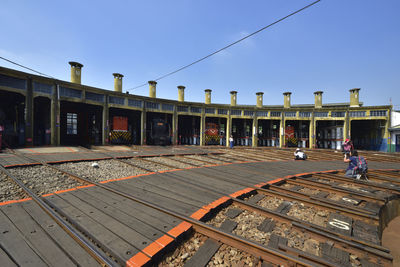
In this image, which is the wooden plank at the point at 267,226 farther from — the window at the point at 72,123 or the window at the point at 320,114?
the window at the point at 320,114

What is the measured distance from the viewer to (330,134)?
2489cm

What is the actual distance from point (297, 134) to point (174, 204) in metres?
27.6

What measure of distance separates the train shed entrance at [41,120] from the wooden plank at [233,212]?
17629 mm

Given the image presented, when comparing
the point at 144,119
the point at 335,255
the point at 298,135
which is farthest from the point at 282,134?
the point at 335,255

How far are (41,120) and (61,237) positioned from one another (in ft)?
69.0

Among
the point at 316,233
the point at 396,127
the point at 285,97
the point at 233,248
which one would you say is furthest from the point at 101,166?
the point at 396,127

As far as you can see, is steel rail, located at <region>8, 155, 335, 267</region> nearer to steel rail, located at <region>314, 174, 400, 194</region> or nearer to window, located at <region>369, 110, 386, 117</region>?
steel rail, located at <region>314, 174, 400, 194</region>

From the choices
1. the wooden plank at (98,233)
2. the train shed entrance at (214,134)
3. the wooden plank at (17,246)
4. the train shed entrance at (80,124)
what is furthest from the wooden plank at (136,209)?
the train shed entrance at (214,134)

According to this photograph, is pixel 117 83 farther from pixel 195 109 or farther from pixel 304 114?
pixel 304 114

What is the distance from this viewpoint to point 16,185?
4.80m

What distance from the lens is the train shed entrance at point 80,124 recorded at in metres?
19.5

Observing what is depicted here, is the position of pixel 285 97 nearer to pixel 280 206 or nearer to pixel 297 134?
pixel 297 134

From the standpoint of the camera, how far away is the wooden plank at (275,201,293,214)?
3.91 m

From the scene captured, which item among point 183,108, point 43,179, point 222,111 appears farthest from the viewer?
point 222,111
